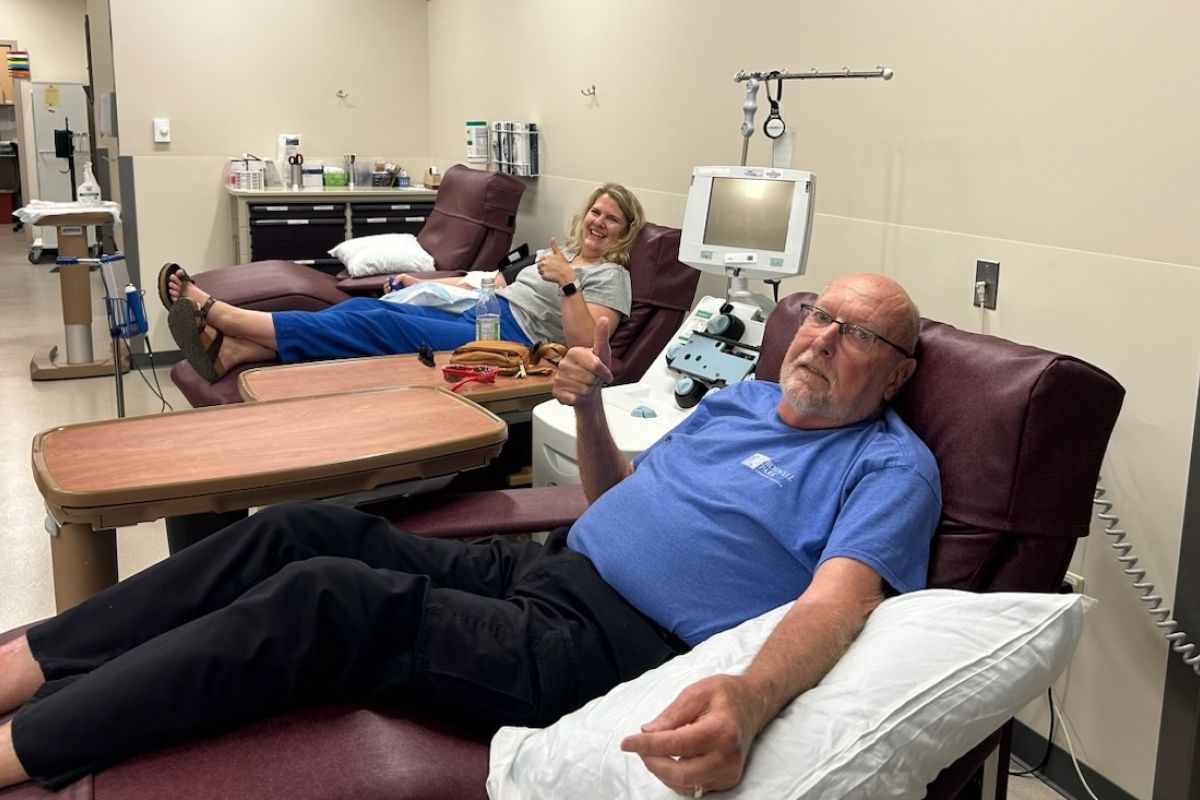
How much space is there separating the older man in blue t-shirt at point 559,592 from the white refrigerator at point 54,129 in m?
9.04

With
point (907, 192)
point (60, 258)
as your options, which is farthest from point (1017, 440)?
point (60, 258)

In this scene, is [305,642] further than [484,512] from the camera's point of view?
No

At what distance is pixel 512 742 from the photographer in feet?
4.51

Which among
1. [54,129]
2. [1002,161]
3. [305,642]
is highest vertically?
[54,129]

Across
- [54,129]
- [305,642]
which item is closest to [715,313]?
[305,642]

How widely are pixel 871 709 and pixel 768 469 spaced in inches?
23.8

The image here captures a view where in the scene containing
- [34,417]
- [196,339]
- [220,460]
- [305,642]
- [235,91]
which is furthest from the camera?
[235,91]

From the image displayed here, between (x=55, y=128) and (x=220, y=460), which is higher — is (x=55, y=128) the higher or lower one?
the higher one

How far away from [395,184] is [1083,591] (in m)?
4.68

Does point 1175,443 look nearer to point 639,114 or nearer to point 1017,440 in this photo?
point 1017,440

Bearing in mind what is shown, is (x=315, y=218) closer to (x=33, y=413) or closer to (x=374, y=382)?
(x=33, y=413)

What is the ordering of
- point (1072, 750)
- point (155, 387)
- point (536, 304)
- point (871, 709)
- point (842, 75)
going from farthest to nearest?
point (155, 387) < point (536, 304) < point (842, 75) < point (1072, 750) < point (871, 709)

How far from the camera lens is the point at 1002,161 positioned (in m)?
2.36

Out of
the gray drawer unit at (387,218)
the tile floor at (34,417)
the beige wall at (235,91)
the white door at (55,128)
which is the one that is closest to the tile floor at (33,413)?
the tile floor at (34,417)
